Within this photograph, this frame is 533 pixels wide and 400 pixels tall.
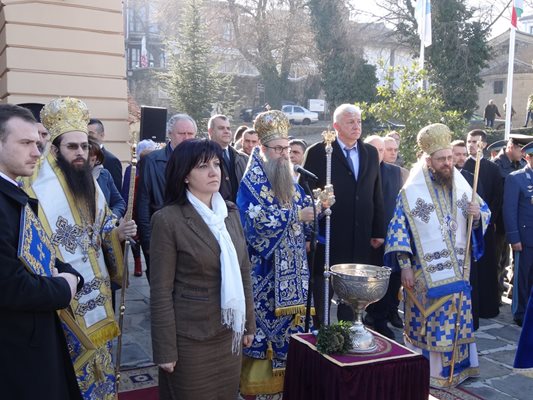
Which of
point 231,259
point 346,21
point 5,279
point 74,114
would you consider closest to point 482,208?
point 231,259

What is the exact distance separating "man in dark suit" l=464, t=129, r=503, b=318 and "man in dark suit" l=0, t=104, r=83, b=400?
5255mm

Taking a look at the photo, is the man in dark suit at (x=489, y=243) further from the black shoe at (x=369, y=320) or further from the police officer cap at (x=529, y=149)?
the black shoe at (x=369, y=320)

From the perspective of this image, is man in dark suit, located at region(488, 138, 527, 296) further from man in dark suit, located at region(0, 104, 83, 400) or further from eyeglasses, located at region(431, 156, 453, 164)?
man in dark suit, located at region(0, 104, 83, 400)

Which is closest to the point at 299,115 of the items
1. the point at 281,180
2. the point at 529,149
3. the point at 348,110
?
the point at 529,149

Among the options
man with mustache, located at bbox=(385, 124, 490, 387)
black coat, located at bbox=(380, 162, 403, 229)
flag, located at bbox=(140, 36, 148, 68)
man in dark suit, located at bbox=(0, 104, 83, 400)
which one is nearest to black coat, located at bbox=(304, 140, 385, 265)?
man with mustache, located at bbox=(385, 124, 490, 387)

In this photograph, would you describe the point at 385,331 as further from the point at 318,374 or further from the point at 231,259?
the point at 231,259

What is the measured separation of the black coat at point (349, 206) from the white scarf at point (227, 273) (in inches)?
87.0

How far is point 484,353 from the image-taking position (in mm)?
5578

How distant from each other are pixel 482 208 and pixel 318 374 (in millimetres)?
2437

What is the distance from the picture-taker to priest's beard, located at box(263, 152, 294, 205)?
4199 mm

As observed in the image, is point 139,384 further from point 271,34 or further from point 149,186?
point 271,34

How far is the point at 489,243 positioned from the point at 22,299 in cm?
589

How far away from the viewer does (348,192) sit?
5109mm

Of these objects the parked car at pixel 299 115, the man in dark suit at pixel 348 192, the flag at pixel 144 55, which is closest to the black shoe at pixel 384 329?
the man in dark suit at pixel 348 192
